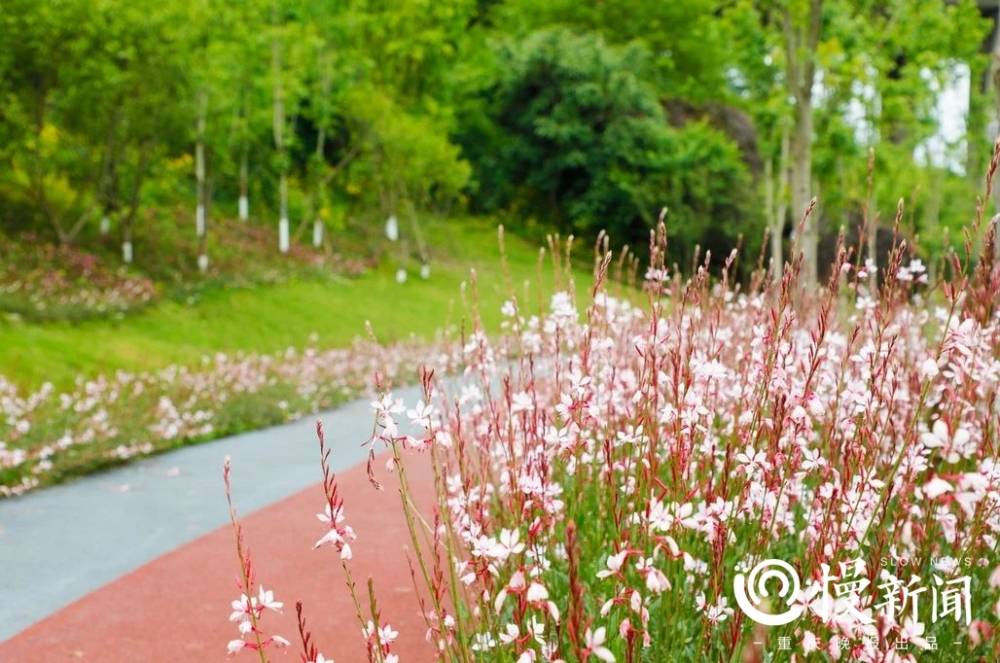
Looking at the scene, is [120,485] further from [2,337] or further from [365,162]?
[365,162]

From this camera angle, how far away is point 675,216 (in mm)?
30453

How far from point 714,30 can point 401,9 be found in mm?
16159

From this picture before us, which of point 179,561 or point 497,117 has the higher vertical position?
point 497,117

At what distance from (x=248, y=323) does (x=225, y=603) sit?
1502 cm

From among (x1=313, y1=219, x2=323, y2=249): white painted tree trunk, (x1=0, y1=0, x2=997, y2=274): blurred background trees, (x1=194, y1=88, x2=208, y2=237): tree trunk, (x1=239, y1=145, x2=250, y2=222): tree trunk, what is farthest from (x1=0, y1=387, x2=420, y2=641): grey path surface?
(x1=313, y1=219, x2=323, y2=249): white painted tree trunk

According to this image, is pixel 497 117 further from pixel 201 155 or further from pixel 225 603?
pixel 225 603

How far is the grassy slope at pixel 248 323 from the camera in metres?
13.6

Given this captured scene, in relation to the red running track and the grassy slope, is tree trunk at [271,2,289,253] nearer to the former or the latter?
the grassy slope

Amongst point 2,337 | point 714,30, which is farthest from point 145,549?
point 714,30

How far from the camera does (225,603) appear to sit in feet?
15.4

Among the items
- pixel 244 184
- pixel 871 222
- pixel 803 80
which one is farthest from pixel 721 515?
pixel 244 184

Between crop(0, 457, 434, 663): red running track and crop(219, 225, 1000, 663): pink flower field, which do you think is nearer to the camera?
crop(219, 225, 1000, 663): pink flower field

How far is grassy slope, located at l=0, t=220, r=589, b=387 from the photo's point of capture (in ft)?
44.5

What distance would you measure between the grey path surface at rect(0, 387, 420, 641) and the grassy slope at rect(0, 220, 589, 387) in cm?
242
